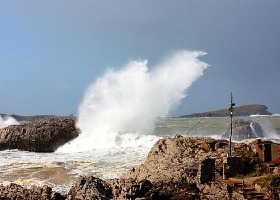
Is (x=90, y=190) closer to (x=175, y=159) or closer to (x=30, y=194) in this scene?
(x=30, y=194)

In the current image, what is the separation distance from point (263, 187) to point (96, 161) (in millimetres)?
14881

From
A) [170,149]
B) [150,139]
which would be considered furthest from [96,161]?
[150,139]

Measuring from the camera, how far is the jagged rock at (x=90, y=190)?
15342 millimetres

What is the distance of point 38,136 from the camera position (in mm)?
40750

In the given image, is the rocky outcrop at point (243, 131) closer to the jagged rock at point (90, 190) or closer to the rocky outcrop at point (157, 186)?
the rocky outcrop at point (157, 186)

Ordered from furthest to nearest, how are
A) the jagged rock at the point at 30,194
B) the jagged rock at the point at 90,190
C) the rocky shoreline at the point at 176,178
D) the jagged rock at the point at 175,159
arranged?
1. the jagged rock at the point at 175,159
2. the jagged rock at the point at 30,194
3. the rocky shoreline at the point at 176,178
4. the jagged rock at the point at 90,190

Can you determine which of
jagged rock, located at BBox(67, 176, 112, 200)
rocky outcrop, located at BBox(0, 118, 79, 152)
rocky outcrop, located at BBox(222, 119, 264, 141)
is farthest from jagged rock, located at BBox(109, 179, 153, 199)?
rocky outcrop, located at BBox(222, 119, 264, 141)

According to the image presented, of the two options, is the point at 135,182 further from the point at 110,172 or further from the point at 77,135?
the point at 77,135

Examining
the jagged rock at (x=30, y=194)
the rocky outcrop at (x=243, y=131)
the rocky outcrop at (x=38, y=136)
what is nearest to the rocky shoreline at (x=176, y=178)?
the jagged rock at (x=30, y=194)

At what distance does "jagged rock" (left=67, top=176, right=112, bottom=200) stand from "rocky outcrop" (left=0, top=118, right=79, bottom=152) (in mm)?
24448

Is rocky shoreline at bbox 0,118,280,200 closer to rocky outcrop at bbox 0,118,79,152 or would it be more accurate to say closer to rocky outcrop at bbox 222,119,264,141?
rocky outcrop at bbox 0,118,79,152

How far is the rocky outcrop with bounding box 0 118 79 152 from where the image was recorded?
40062 millimetres

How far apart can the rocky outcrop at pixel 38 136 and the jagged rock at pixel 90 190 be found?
80.2 feet

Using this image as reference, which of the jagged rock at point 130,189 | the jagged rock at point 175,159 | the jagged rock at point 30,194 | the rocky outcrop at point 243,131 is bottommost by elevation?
the jagged rock at point 30,194
